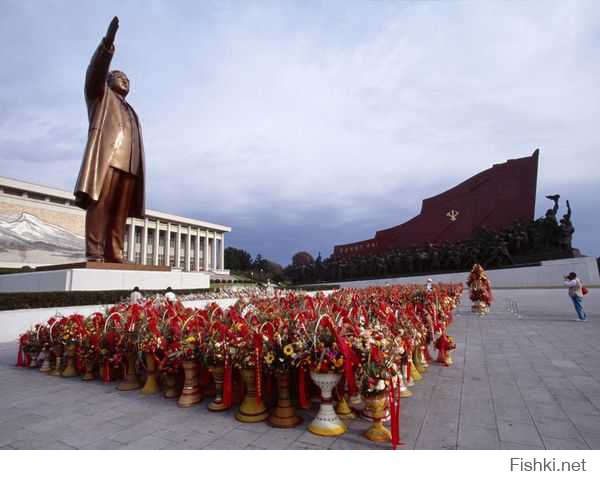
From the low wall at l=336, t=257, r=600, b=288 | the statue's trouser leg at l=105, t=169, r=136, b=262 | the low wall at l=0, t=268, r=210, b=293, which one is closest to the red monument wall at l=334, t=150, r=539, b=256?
the low wall at l=336, t=257, r=600, b=288

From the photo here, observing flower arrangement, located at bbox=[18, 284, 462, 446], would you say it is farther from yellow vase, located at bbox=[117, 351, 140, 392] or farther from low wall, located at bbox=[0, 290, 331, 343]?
low wall, located at bbox=[0, 290, 331, 343]

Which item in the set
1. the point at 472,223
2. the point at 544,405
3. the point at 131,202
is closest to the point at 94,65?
the point at 131,202

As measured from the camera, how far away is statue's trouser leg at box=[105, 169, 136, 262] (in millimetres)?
9148

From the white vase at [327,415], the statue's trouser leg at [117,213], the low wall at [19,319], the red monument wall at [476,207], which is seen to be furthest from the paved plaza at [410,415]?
the red monument wall at [476,207]

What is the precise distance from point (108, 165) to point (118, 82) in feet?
8.54

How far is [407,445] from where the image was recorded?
2246mm

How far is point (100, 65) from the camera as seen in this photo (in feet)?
25.9

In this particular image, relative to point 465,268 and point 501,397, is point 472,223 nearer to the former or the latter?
point 465,268

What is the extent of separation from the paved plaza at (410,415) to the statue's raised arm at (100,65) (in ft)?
21.2

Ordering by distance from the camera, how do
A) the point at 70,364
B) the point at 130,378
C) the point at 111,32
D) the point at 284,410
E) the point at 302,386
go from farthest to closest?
the point at 111,32, the point at 70,364, the point at 130,378, the point at 302,386, the point at 284,410

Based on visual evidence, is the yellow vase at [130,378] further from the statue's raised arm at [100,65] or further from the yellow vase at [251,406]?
the statue's raised arm at [100,65]

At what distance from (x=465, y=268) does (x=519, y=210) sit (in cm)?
517

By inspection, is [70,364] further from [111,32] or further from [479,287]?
[479,287]

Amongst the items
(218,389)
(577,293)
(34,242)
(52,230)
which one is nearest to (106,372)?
(218,389)
